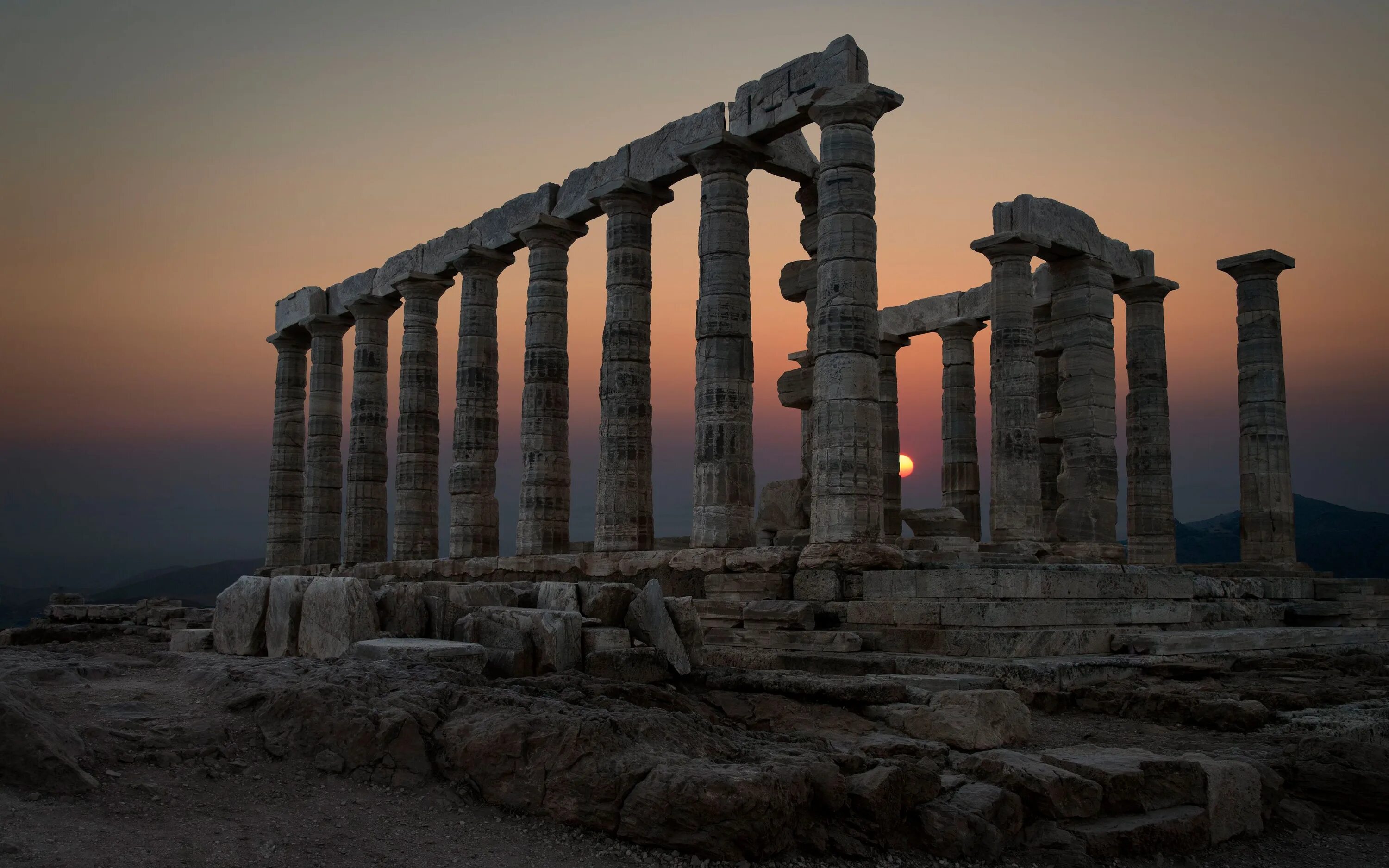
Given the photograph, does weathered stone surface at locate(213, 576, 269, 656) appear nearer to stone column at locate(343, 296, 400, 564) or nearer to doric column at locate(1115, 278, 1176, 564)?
stone column at locate(343, 296, 400, 564)

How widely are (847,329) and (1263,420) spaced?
13418 mm

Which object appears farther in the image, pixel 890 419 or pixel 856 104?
pixel 890 419

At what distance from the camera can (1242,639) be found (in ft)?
52.2

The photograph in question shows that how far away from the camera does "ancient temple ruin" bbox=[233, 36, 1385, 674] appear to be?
15445 mm

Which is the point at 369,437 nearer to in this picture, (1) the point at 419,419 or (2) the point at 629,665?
(1) the point at 419,419

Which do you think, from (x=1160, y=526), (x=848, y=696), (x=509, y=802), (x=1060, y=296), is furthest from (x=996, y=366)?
(x=509, y=802)

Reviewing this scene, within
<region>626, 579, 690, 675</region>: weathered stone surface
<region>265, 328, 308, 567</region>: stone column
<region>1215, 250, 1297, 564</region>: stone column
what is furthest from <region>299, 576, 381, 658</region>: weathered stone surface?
<region>265, 328, 308, 567</region>: stone column

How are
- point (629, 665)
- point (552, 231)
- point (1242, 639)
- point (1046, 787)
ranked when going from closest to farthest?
point (1046, 787) → point (629, 665) → point (1242, 639) → point (552, 231)

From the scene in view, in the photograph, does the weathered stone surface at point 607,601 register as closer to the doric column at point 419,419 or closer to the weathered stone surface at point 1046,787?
the weathered stone surface at point 1046,787

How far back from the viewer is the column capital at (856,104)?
60.1 ft

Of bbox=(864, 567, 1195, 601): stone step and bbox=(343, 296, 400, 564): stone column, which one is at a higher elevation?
bbox=(343, 296, 400, 564): stone column

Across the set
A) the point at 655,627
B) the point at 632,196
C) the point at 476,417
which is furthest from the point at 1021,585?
the point at 476,417

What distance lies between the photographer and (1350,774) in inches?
361

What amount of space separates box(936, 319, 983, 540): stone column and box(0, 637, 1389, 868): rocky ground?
21122 millimetres
